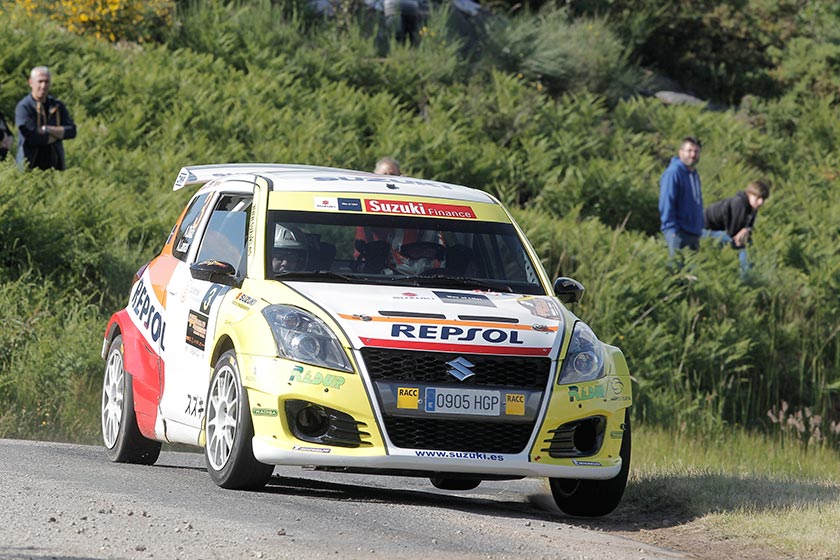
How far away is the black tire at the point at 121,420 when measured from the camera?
10.1m

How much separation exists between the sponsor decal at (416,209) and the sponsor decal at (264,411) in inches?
73.2

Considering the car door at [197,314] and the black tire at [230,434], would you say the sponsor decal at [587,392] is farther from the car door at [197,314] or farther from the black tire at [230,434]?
the car door at [197,314]

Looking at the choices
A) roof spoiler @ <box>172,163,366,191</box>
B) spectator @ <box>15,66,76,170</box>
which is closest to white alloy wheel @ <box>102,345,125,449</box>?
roof spoiler @ <box>172,163,366,191</box>

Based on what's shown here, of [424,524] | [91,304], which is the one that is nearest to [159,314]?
[424,524]

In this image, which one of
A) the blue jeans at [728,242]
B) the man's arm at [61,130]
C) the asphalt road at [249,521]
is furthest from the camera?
the blue jeans at [728,242]

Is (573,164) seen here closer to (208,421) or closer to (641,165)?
(641,165)

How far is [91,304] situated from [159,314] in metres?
6.12

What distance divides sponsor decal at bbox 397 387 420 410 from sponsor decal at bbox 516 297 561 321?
937 mm

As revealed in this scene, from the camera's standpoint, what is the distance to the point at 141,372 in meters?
9.97

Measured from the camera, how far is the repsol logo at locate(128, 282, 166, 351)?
32.4ft

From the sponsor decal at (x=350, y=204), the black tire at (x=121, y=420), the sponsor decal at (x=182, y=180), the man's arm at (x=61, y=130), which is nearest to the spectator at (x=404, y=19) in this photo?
the man's arm at (x=61, y=130)

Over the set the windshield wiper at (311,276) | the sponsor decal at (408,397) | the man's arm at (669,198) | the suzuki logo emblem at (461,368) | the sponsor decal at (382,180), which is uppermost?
the sponsor decal at (382,180)

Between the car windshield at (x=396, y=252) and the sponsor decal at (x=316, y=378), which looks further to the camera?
the car windshield at (x=396, y=252)

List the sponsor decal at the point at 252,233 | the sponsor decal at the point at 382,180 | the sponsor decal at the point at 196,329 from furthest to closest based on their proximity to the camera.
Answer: the sponsor decal at the point at 382,180 < the sponsor decal at the point at 252,233 < the sponsor decal at the point at 196,329
